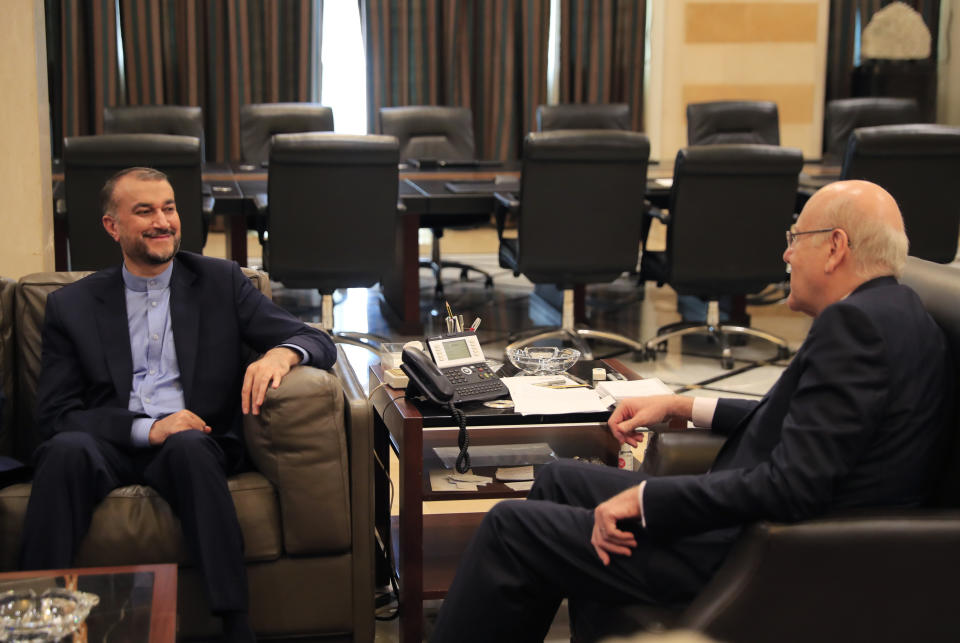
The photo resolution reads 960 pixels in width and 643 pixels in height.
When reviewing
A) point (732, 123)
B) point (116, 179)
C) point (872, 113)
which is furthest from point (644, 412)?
point (872, 113)

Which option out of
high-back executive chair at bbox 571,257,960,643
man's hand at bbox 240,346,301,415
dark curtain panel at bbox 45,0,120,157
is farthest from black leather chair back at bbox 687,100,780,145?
high-back executive chair at bbox 571,257,960,643

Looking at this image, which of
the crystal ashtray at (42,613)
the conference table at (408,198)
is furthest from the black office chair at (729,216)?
the crystal ashtray at (42,613)

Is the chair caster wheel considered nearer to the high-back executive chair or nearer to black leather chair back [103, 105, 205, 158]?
black leather chair back [103, 105, 205, 158]

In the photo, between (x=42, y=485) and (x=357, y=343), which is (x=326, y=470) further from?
(x=357, y=343)

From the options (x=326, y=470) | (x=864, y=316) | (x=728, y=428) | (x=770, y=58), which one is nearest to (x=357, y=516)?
(x=326, y=470)

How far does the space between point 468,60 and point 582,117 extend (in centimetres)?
182

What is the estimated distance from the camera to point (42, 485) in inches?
91.4

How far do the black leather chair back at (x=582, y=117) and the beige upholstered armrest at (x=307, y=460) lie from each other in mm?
4440

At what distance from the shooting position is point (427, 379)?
2531 millimetres

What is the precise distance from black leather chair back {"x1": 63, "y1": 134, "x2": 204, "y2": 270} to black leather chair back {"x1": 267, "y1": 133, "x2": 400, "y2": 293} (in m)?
0.35

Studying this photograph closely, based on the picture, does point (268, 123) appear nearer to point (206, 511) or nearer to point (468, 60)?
point (468, 60)

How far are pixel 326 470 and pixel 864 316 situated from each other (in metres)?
1.20

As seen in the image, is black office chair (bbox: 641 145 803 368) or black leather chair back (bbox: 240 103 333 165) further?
black leather chair back (bbox: 240 103 333 165)

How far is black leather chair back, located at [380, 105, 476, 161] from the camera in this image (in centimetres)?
661
